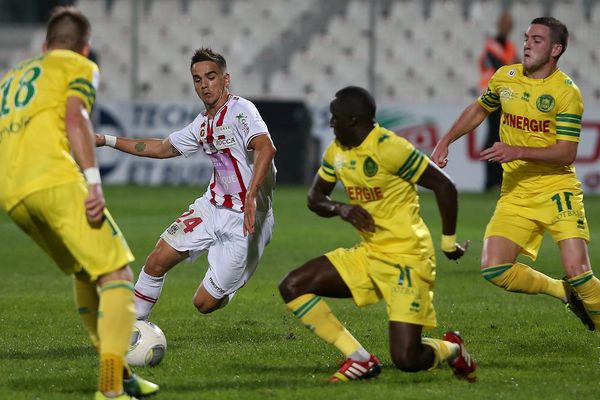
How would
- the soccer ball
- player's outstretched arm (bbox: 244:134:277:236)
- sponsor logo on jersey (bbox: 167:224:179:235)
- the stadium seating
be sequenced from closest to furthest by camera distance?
the soccer ball < player's outstretched arm (bbox: 244:134:277:236) < sponsor logo on jersey (bbox: 167:224:179:235) < the stadium seating

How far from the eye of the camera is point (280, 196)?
21391mm

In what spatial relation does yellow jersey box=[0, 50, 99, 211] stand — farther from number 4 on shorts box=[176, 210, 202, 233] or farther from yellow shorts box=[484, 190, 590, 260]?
yellow shorts box=[484, 190, 590, 260]

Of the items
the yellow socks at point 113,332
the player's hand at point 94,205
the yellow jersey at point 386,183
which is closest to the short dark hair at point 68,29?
the player's hand at point 94,205

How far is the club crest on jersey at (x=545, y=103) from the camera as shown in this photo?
25.8 ft

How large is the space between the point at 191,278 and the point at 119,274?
613 cm

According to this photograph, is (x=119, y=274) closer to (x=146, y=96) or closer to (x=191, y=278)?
(x=191, y=278)

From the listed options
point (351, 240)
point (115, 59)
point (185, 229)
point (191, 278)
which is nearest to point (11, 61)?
point (115, 59)

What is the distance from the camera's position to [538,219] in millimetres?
7953

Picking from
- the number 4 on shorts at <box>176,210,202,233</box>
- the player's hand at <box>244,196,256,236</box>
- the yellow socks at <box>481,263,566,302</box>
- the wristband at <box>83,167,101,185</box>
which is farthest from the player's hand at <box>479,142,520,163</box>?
the wristband at <box>83,167,101,185</box>

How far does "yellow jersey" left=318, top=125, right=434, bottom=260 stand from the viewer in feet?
21.4

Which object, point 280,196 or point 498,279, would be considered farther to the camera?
point 280,196

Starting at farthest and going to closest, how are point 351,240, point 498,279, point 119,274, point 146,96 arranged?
point 146,96 → point 351,240 → point 498,279 → point 119,274

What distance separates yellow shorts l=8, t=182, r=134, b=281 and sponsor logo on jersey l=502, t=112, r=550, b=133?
128 inches

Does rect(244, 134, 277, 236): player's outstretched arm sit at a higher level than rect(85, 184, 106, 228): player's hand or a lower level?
lower
